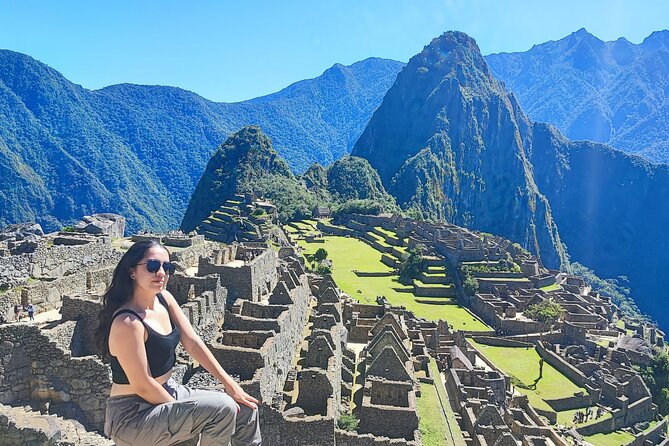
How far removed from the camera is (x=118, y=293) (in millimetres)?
4957

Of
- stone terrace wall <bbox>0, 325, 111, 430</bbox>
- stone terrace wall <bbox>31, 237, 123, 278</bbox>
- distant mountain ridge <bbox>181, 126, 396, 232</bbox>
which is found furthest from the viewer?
distant mountain ridge <bbox>181, 126, 396, 232</bbox>

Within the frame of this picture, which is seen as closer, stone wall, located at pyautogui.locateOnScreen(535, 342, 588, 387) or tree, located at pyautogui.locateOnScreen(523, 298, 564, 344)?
stone wall, located at pyautogui.locateOnScreen(535, 342, 588, 387)

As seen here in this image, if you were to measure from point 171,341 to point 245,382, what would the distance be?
392 inches

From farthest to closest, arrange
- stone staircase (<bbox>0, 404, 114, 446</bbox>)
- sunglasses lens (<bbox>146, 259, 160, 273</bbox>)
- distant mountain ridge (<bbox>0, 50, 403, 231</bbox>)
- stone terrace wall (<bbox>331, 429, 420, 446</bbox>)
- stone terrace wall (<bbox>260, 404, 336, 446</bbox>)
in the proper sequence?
distant mountain ridge (<bbox>0, 50, 403, 231</bbox>)
stone terrace wall (<bbox>331, 429, 420, 446</bbox>)
stone terrace wall (<bbox>260, 404, 336, 446</bbox>)
stone staircase (<bbox>0, 404, 114, 446</bbox>)
sunglasses lens (<bbox>146, 259, 160, 273</bbox>)

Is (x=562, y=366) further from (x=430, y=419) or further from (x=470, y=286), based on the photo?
(x=430, y=419)

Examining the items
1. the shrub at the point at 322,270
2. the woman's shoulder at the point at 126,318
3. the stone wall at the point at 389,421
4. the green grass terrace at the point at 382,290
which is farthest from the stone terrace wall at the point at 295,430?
the shrub at the point at 322,270

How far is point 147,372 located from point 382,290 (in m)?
50.6

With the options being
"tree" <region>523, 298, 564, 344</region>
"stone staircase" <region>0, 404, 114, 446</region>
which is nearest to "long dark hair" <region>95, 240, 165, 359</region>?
"stone staircase" <region>0, 404, 114, 446</region>

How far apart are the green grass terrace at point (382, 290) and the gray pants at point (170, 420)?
3840 centimetres

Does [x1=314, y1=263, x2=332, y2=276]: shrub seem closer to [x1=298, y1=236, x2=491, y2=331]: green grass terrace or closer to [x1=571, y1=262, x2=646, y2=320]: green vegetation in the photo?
[x1=298, y1=236, x2=491, y2=331]: green grass terrace

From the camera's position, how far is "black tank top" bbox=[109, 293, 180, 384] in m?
4.76

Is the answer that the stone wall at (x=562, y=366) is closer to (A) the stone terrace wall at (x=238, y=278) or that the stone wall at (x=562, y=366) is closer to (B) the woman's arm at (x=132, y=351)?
(A) the stone terrace wall at (x=238, y=278)

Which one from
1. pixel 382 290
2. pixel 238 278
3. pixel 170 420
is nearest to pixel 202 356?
pixel 170 420

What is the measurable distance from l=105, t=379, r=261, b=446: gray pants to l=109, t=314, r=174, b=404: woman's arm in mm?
241
